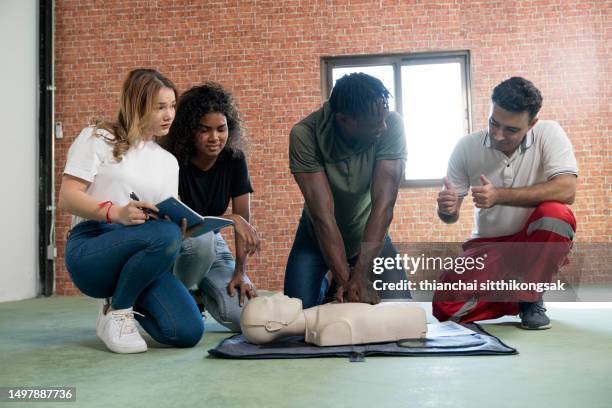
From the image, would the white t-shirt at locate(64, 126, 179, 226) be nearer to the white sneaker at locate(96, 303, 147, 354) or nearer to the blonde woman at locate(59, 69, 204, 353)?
the blonde woman at locate(59, 69, 204, 353)

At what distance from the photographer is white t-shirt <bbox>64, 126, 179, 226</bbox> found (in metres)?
2.47

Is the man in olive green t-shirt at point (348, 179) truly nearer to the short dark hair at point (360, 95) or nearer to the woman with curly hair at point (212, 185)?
the short dark hair at point (360, 95)

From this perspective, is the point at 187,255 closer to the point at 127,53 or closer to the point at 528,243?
the point at 528,243

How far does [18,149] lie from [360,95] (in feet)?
13.3

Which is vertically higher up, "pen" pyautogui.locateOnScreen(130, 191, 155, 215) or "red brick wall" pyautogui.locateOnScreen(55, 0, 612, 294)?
"red brick wall" pyautogui.locateOnScreen(55, 0, 612, 294)

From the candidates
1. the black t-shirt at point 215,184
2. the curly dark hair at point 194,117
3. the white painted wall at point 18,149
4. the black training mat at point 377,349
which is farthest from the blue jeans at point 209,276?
the white painted wall at point 18,149

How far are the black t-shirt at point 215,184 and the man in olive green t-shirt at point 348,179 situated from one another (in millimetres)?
398

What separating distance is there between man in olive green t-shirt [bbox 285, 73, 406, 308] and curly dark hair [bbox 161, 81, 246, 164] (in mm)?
481

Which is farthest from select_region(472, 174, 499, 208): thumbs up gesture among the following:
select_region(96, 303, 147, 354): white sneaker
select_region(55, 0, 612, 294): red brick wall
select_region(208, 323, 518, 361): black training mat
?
select_region(55, 0, 612, 294): red brick wall

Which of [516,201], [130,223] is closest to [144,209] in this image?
[130,223]

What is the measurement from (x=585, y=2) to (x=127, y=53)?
4.25m

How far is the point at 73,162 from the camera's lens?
2.46 metres

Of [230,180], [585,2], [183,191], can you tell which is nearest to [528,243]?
[230,180]

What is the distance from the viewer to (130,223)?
239cm
